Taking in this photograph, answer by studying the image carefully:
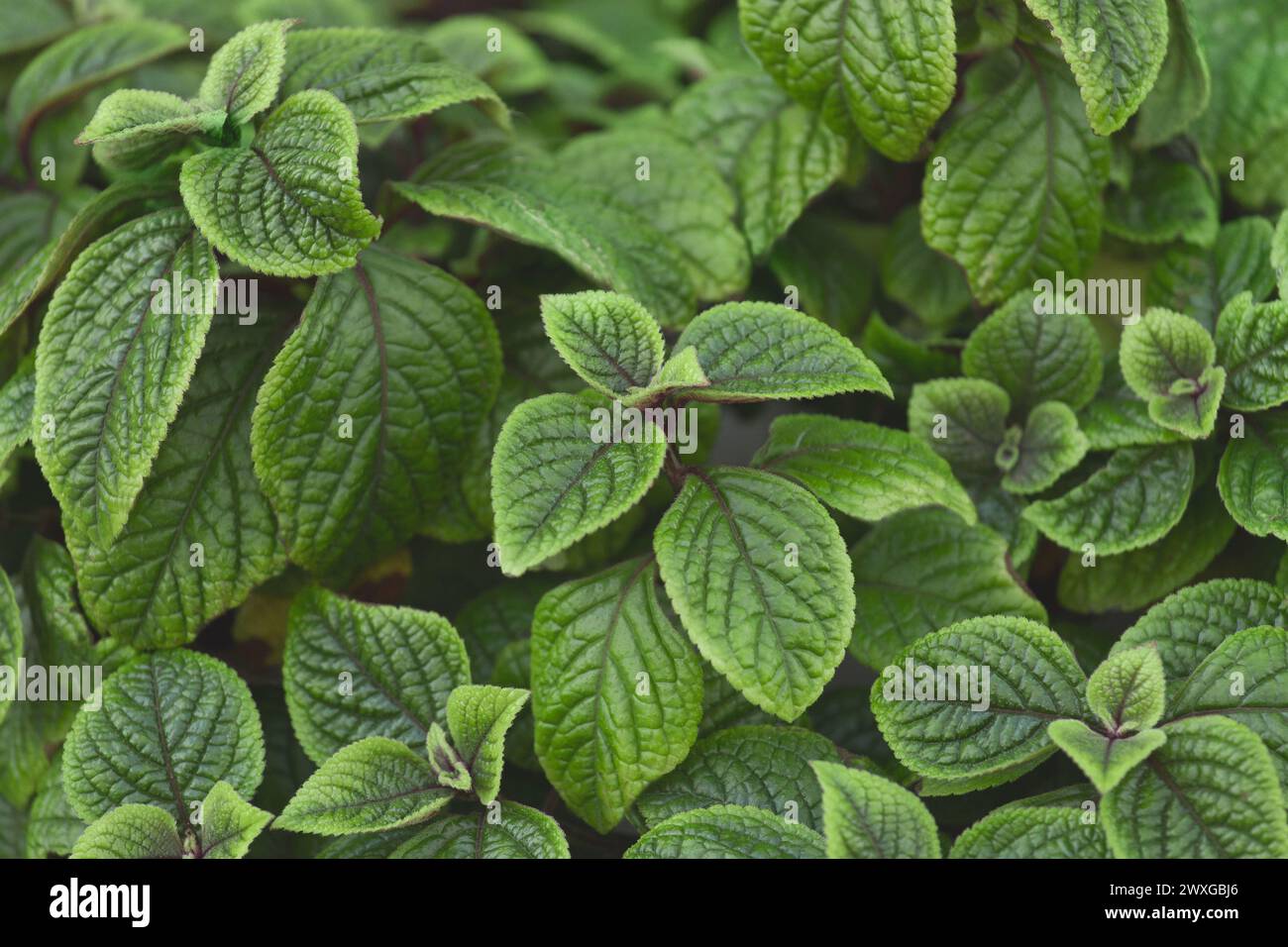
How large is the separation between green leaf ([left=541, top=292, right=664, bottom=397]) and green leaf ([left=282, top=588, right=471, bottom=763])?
324mm

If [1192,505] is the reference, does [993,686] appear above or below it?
below

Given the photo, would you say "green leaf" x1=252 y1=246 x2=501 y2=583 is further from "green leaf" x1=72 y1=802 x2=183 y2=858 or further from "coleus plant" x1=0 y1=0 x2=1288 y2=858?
"green leaf" x1=72 y1=802 x2=183 y2=858

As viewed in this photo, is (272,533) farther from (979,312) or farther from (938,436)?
(979,312)

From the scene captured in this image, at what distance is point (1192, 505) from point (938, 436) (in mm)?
298

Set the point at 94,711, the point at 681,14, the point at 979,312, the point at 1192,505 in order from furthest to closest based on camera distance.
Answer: the point at 681,14 → the point at 979,312 → the point at 1192,505 → the point at 94,711

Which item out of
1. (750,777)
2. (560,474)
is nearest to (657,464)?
(560,474)

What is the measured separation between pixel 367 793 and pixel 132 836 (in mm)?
234

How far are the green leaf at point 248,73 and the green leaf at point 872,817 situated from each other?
2.94 feet

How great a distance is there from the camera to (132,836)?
121 cm

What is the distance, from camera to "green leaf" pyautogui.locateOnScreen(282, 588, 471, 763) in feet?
4.31

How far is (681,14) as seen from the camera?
Result: 2510 mm

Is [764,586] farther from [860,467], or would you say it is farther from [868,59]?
[868,59]
